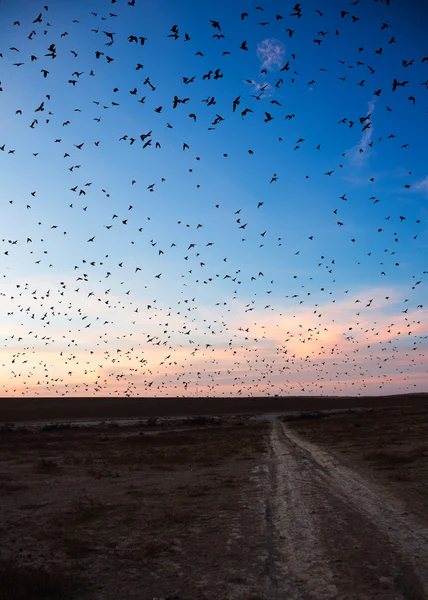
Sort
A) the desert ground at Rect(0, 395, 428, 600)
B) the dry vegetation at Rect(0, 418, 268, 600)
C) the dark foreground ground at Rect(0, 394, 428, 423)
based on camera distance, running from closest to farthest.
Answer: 1. the desert ground at Rect(0, 395, 428, 600)
2. the dry vegetation at Rect(0, 418, 268, 600)
3. the dark foreground ground at Rect(0, 394, 428, 423)

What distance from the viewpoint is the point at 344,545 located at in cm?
1025

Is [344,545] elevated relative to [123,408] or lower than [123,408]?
elevated

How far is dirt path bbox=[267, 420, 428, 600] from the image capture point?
7926 mm

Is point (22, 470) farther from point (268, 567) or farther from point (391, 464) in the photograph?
point (268, 567)

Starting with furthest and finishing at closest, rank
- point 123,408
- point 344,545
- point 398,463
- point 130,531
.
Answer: point 123,408 < point 398,463 < point 130,531 < point 344,545

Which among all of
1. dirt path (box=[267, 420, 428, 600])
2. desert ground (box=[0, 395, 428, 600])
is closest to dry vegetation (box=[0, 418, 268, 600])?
desert ground (box=[0, 395, 428, 600])

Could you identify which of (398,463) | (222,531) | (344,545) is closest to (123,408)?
(398,463)

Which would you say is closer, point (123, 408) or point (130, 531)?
point (130, 531)

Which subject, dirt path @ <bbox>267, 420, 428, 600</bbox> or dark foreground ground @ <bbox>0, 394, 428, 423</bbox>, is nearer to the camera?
dirt path @ <bbox>267, 420, 428, 600</bbox>

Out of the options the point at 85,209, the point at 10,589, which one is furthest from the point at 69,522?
the point at 85,209

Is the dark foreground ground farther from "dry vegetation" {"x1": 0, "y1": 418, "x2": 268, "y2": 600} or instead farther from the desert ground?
the desert ground

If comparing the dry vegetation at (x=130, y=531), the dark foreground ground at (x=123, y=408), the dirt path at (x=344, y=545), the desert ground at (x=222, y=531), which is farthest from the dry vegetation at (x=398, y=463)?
the dark foreground ground at (x=123, y=408)

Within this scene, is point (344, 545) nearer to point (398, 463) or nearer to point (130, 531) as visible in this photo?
point (130, 531)

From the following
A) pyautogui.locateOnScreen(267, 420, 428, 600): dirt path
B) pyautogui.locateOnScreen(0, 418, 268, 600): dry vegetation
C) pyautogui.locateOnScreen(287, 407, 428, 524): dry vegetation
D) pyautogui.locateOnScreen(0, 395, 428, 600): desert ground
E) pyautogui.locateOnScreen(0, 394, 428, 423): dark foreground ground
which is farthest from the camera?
pyautogui.locateOnScreen(0, 394, 428, 423): dark foreground ground
